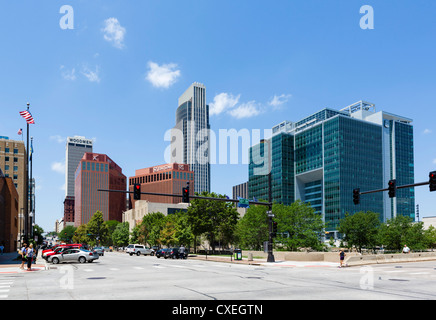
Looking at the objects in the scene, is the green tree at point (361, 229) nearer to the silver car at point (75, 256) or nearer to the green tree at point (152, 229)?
the green tree at point (152, 229)

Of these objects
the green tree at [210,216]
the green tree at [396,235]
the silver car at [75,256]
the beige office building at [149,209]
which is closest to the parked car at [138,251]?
the green tree at [210,216]

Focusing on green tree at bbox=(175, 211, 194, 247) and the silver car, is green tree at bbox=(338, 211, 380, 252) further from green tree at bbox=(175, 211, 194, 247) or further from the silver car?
the silver car

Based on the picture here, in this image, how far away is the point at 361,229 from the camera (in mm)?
68062

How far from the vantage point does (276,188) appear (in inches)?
7682

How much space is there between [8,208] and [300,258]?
217 ft

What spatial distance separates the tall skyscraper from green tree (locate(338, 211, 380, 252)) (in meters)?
96.2

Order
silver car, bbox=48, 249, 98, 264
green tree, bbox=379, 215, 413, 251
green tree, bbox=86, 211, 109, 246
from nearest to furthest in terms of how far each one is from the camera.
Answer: silver car, bbox=48, 249, 98, 264, green tree, bbox=379, 215, 413, 251, green tree, bbox=86, 211, 109, 246

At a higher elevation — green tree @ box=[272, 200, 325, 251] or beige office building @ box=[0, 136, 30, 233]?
beige office building @ box=[0, 136, 30, 233]

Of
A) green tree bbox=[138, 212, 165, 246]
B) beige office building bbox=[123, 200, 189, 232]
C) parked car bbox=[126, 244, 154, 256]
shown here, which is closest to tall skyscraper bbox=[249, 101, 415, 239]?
beige office building bbox=[123, 200, 189, 232]

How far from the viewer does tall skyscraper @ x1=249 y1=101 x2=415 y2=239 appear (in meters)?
168

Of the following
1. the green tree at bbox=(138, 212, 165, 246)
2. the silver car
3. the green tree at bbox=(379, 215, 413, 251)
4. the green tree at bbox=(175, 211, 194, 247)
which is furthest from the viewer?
the green tree at bbox=(138, 212, 165, 246)

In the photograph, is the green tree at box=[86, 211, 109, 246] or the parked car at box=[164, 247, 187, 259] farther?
the green tree at box=[86, 211, 109, 246]

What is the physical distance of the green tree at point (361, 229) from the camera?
67750mm
